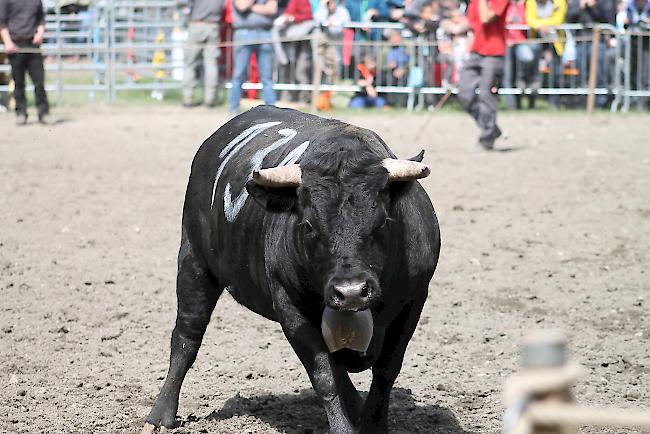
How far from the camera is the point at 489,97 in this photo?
13523 mm

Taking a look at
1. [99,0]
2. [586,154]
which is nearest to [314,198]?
[586,154]

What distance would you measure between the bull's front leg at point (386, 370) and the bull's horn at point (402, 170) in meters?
0.61

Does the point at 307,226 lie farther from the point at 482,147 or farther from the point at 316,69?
the point at 316,69

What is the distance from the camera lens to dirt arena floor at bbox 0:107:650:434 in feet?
18.6

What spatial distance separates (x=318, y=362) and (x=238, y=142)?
1.45 m

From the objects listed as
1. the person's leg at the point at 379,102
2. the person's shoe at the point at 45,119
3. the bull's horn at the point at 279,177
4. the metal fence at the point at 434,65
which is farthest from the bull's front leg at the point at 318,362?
the person's leg at the point at 379,102

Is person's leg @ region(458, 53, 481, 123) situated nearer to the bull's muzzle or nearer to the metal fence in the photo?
the metal fence

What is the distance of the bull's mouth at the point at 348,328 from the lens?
419 centimetres

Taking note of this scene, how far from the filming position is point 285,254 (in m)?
4.52

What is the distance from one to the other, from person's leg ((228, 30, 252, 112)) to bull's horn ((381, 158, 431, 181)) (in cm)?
1303

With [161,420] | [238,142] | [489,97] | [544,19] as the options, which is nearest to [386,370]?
[161,420]

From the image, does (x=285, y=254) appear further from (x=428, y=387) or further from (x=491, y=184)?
(x=491, y=184)

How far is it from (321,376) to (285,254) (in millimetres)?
513

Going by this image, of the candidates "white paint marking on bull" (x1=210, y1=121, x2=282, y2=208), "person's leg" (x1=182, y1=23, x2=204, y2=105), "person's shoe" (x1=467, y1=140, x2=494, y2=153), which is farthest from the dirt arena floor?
"person's leg" (x1=182, y1=23, x2=204, y2=105)
